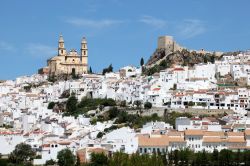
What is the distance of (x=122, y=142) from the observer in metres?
51.0

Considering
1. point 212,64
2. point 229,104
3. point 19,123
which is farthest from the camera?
point 212,64

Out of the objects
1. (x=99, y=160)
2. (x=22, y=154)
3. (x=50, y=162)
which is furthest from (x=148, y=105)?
(x=99, y=160)

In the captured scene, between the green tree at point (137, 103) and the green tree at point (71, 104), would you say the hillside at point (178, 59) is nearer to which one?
the green tree at point (71, 104)

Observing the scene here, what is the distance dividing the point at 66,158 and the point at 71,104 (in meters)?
23.5

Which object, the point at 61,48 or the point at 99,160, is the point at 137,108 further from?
the point at 61,48

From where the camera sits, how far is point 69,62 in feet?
298

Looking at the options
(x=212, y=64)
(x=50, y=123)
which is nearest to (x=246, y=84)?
(x=212, y=64)

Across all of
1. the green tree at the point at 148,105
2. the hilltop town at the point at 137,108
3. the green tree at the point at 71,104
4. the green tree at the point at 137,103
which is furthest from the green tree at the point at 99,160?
the green tree at the point at 71,104

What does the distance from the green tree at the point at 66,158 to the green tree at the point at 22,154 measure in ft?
10.8

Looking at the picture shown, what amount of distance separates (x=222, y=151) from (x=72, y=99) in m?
27.5

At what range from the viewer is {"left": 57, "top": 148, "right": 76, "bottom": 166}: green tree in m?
47.1

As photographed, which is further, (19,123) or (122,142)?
(19,123)

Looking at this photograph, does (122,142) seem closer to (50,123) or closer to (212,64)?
(50,123)

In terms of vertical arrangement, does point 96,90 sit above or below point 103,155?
above
